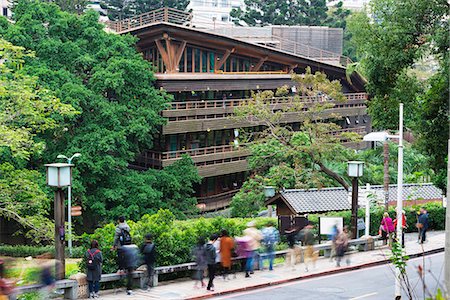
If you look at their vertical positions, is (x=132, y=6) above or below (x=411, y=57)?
above

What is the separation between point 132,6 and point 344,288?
63.9 meters

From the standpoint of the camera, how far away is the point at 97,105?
41062 millimetres

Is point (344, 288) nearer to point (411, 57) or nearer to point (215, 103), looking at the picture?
point (411, 57)

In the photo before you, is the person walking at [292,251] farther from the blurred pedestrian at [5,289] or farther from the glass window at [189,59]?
the glass window at [189,59]

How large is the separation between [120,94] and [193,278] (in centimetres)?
2373

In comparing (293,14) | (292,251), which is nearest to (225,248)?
(292,251)

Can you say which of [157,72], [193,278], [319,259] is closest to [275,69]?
[157,72]

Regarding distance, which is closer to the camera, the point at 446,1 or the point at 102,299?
the point at 102,299

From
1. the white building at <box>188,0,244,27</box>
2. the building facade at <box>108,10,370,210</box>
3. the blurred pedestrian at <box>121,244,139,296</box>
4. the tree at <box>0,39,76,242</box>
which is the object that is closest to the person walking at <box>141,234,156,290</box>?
the blurred pedestrian at <box>121,244,139,296</box>

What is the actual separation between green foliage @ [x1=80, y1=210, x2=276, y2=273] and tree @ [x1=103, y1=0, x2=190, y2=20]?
5824cm

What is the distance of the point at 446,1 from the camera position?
72.2ft

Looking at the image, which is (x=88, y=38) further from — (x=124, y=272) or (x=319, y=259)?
(x=124, y=272)

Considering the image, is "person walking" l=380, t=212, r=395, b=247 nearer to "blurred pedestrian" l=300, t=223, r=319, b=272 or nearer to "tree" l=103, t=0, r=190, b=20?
"blurred pedestrian" l=300, t=223, r=319, b=272

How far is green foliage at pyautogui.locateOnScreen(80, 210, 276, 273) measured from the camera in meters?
19.2
